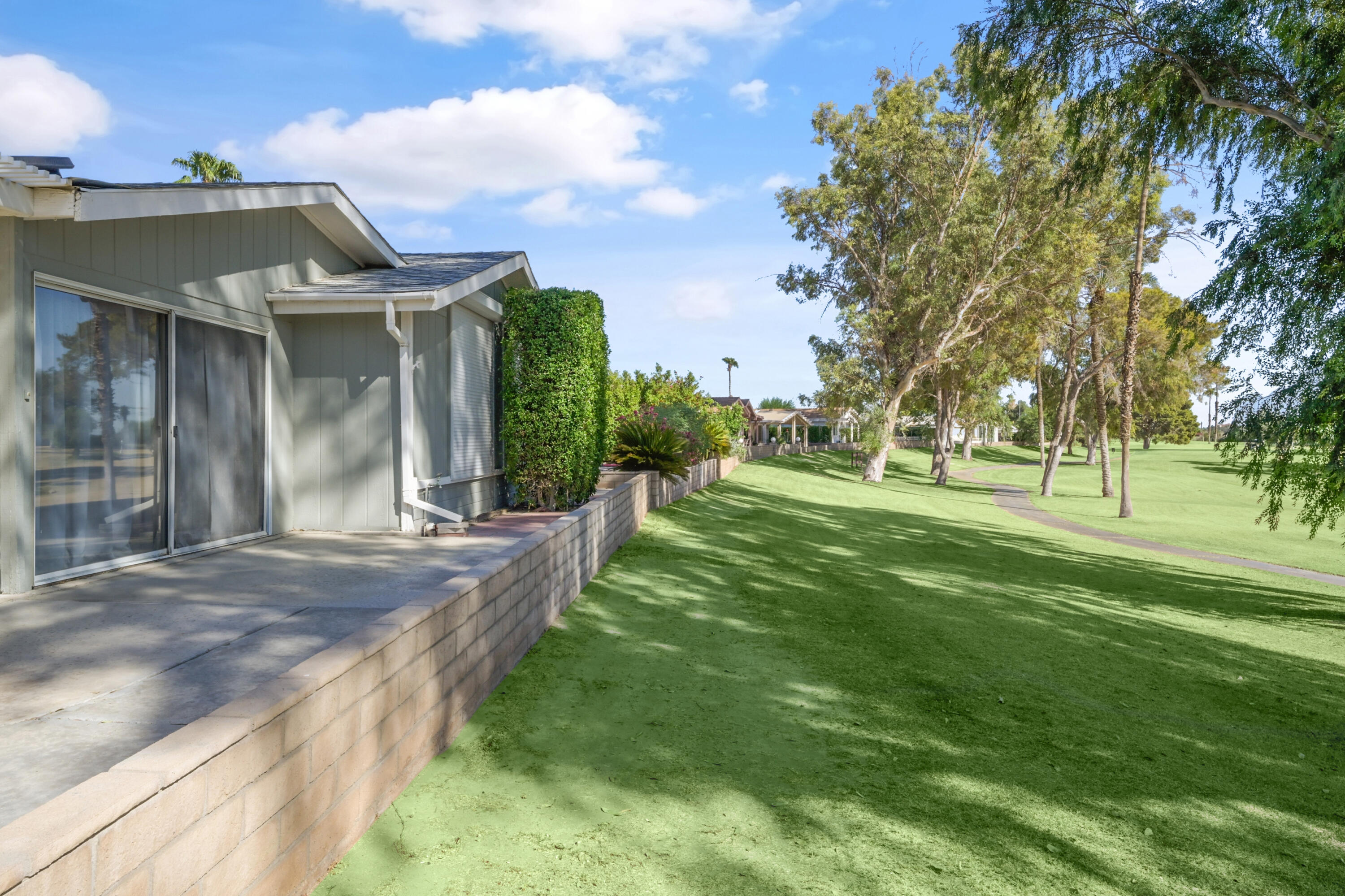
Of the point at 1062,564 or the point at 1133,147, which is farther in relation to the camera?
the point at 1062,564

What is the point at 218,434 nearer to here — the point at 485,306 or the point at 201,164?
the point at 485,306

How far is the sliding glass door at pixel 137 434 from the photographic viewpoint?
6273mm

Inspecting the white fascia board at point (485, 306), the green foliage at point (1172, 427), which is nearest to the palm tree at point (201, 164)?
the white fascia board at point (485, 306)

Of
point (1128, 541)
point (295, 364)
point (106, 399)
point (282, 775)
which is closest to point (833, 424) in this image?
point (1128, 541)

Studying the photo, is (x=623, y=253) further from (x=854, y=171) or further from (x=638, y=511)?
(x=638, y=511)

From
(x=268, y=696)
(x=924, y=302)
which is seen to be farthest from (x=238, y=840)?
(x=924, y=302)

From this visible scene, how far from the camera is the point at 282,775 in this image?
111 inches

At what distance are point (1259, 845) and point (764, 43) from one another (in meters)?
18.4

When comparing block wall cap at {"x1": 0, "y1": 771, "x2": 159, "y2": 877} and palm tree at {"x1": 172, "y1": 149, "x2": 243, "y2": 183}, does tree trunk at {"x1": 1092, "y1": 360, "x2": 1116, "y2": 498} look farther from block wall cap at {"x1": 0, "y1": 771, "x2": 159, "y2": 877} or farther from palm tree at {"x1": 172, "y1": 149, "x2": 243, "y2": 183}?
palm tree at {"x1": 172, "y1": 149, "x2": 243, "y2": 183}

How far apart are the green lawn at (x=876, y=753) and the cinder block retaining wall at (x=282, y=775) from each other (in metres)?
0.25

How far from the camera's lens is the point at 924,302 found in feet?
101

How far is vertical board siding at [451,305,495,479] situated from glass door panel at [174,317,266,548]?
108 inches

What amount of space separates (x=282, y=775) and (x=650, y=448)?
41.5 ft

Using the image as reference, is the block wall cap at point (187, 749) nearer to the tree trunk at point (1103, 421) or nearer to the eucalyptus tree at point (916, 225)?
the eucalyptus tree at point (916, 225)
